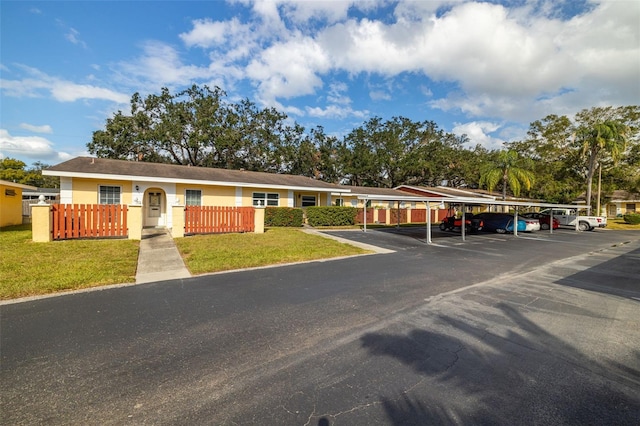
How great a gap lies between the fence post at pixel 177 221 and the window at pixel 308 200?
1192 cm

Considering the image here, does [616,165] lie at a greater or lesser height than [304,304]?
greater

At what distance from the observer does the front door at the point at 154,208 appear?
17297mm

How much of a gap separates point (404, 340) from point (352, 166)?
40.7m

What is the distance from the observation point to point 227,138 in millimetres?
33094

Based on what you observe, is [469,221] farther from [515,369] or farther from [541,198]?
[541,198]

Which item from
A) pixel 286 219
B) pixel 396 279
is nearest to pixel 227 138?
pixel 286 219

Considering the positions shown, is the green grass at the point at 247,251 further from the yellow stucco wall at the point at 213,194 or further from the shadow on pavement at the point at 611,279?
the shadow on pavement at the point at 611,279

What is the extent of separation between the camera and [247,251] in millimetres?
10016

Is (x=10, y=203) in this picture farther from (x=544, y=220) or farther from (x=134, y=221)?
(x=544, y=220)

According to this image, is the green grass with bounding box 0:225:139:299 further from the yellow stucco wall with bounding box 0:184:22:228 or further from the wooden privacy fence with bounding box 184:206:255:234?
the yellow stucco wall with bounding box 0:184:22:228

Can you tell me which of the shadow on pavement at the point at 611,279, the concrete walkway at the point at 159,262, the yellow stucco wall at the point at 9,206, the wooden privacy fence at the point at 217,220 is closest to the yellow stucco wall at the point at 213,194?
the wooden privacy fence at the point at 217,220

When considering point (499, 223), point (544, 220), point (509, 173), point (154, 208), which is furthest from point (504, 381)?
point (509, 173)

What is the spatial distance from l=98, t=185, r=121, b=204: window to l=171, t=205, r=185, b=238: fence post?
5780mm

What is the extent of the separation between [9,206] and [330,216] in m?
17.6
